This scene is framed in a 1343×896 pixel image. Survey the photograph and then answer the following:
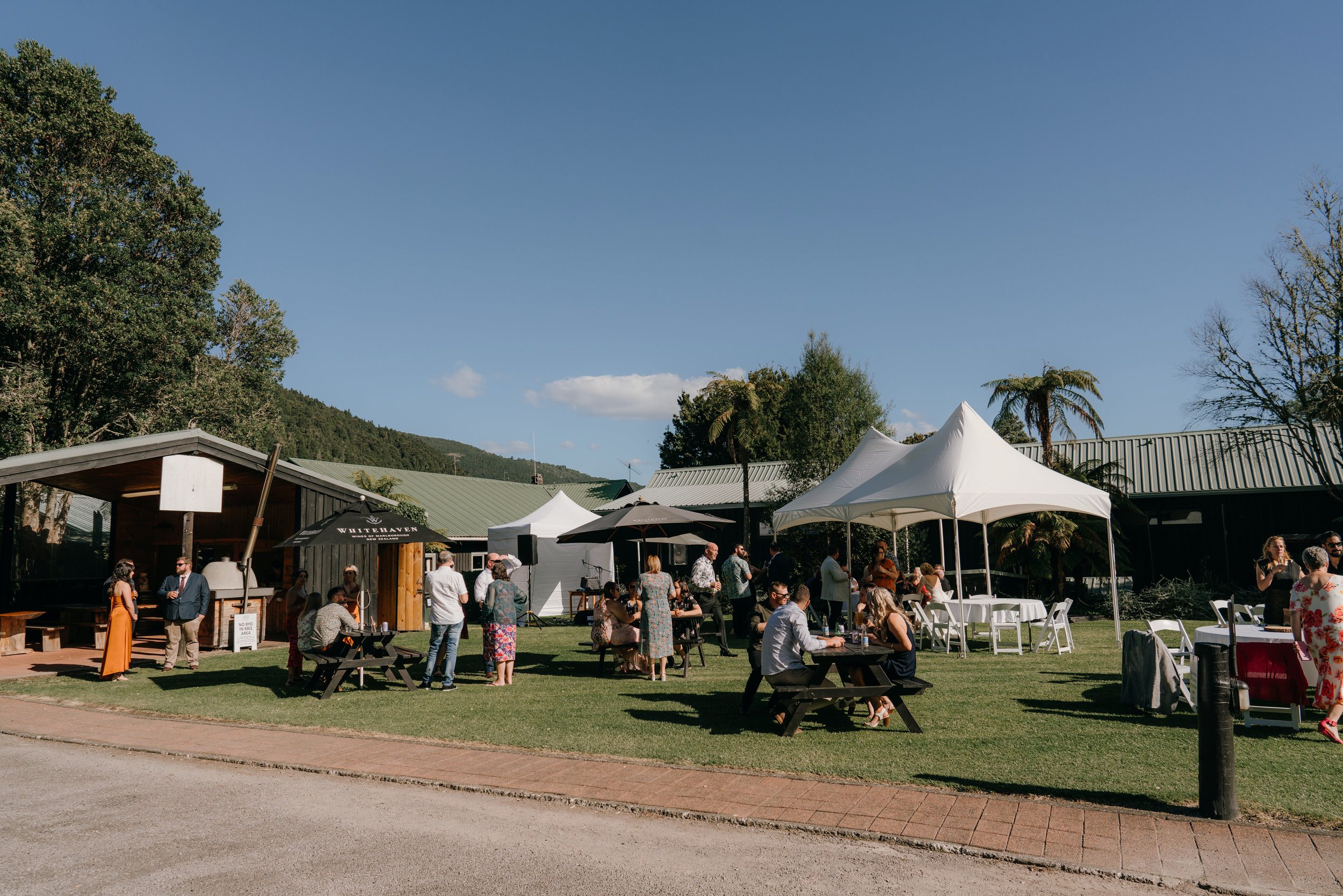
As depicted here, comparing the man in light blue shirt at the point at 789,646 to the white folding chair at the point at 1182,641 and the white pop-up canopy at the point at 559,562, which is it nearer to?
the white folding chair at the point at 1182,641

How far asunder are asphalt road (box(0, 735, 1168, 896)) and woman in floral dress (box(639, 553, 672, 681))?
176 inches

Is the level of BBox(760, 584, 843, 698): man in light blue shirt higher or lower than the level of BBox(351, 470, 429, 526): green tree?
lower

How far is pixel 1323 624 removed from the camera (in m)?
6.76

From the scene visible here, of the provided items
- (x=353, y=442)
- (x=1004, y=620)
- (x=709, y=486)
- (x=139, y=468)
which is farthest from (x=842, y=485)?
(x=353, y=442)

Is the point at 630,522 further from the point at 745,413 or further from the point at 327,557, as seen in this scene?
the point at 745,413

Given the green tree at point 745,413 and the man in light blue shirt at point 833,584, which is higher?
the green tree at point 745,413

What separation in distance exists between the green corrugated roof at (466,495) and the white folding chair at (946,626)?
64.3 feet

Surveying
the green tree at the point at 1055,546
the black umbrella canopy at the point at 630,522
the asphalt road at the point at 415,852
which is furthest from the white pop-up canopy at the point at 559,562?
the asphalt road at the point at 415,852

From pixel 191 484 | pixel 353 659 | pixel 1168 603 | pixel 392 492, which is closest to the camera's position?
pixel 353 659

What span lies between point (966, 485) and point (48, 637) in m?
16.1

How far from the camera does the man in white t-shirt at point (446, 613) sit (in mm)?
10188

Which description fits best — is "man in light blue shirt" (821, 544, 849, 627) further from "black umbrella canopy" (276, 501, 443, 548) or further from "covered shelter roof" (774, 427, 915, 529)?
"black umbrella canopy" (276, 501, 443, 548)

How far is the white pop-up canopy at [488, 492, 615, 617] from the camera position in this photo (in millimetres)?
22281

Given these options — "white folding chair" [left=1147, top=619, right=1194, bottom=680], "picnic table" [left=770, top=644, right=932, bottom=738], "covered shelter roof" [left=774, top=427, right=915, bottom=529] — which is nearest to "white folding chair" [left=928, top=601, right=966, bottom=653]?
"covered shelter roof" [left=774, top=427, right=915, bottom=529]
